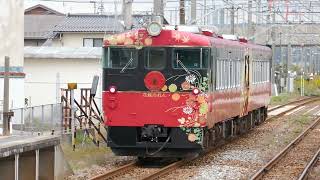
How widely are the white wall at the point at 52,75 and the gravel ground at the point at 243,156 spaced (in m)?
6.64

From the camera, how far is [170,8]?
145 ft

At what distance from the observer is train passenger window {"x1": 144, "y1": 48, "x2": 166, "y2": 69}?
46.5ft

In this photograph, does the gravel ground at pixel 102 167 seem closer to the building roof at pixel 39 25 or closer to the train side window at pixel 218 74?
the train side window at pixel 218 74

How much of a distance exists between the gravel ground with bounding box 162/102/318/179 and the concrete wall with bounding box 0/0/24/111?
6103 millimetres

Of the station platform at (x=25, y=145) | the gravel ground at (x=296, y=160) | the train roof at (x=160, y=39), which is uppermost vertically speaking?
the train roof at (x=160, y=39)

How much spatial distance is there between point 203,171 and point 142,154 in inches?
54.3

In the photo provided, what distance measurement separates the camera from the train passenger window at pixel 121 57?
1417 centimetres

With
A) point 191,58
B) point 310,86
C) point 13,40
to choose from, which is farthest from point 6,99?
point 310,86

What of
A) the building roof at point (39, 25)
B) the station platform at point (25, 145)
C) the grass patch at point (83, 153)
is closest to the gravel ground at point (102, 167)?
the grass patch at point (83, 153)

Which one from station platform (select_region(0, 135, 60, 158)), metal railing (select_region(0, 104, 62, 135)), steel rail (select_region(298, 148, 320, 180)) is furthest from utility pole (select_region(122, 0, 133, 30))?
station platform (select_region(0, 135, 60, 158))

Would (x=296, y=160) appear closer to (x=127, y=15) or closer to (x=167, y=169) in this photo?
(x=167, y=169)

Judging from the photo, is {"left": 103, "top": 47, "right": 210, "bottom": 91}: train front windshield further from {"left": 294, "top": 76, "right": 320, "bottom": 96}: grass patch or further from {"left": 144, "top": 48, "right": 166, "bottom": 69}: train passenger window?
{"left": 294, "top": 76, "right": 320, "bottom": 96}: grass patch

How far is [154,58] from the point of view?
14.2m

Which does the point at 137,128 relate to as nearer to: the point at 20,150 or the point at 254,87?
the point at 20,150
